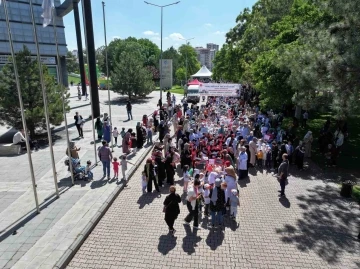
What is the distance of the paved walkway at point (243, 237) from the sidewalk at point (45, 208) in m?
0.61

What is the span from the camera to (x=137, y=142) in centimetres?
1611

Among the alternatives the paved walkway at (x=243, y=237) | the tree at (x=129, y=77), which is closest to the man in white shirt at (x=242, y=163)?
the paved walkway at (x=243, y=237)

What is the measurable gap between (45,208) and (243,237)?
6295 mm

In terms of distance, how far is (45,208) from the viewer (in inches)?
368

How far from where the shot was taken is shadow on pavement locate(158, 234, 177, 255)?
24.5ft

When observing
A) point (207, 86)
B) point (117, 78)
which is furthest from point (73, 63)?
point (207, 86)

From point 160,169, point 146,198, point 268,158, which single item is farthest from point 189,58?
point 146,198

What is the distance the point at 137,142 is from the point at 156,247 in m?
9.05

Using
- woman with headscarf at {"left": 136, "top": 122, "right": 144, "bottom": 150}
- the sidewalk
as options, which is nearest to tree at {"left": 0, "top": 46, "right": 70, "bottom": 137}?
the sidewalk

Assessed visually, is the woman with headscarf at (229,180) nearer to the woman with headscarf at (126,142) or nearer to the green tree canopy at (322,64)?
the green tree canopy at (322,64)

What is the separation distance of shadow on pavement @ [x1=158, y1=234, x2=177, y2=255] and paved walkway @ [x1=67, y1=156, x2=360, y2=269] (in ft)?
0.09

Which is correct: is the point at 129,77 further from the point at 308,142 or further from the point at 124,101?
the point at 308,142

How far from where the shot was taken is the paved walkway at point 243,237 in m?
7.07

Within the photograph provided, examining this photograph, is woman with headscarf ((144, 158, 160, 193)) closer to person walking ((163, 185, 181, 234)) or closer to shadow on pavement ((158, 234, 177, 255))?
person walking ((163, 185, 181, 234))
